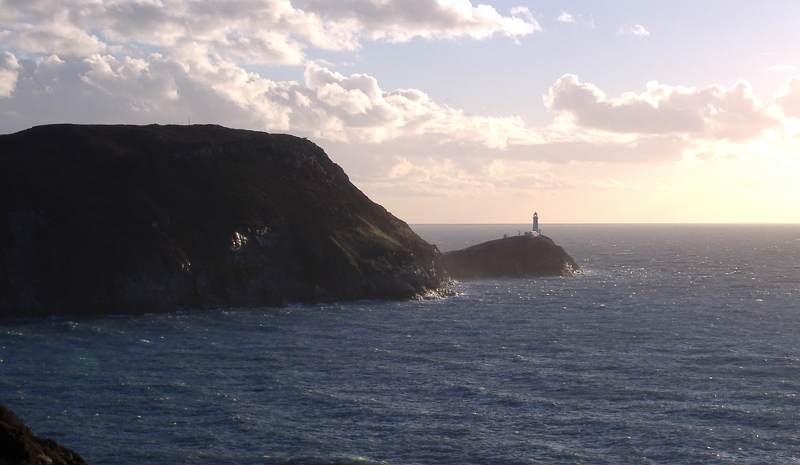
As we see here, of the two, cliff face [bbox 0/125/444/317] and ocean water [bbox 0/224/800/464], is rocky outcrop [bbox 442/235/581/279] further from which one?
ocean water [bbox 0/224/800/464]

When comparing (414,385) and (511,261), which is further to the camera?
(511,261)

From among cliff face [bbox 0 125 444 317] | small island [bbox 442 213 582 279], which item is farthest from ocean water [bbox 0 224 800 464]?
small island [bbox 442 213 582 279]

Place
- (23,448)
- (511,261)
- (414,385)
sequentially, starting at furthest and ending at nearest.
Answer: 1. (511,261)
2. (414,385)
3. (23,448)

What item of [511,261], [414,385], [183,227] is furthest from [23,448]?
[511,261]

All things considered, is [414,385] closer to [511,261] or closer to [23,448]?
[23,448]

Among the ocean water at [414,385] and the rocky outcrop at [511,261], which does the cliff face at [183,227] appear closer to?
the ocean water at [414,385]

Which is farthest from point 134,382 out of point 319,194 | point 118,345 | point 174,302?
point 319,194
